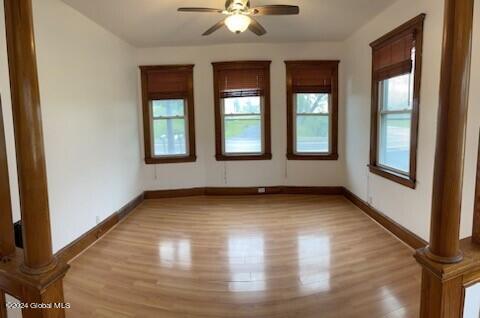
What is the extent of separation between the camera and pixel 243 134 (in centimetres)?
590

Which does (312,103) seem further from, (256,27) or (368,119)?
(256,27)

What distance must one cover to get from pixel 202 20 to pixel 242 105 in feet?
5.83

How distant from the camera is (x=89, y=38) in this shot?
3.98 metres

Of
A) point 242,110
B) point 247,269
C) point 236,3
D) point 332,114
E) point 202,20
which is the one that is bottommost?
point 247,269

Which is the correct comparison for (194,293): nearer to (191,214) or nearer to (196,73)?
(191,214)

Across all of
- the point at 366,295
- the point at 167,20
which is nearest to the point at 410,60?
the point at 366,295

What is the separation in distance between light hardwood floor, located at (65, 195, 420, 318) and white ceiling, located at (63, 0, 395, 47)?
2.75m

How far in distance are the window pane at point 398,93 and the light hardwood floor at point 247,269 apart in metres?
1.57

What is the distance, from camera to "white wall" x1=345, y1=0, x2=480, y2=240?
2.71 meters

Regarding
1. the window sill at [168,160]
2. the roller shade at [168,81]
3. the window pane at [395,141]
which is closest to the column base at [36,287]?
the window pane at [395,141]

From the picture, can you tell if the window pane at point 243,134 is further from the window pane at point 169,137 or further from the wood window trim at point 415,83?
the wood window trim at point 415,83

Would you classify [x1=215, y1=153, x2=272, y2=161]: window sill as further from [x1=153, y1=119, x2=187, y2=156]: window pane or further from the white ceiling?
the white ceiling

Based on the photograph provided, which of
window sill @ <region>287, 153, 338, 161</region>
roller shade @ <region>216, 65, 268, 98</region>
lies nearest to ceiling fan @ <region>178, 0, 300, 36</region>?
roller shade @ <region>216, 65, 268, 98</region>

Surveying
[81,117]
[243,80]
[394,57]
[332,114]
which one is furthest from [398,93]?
[81,117]
